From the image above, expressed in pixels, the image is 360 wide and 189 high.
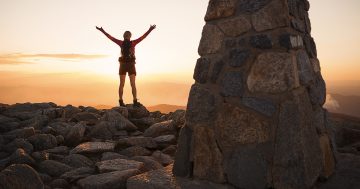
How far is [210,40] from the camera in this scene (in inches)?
146

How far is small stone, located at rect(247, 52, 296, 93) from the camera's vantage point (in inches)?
126

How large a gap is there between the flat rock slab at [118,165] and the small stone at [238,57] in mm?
1970

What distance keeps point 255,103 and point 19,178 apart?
2770 millimetres

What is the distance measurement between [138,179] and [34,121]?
430 cm

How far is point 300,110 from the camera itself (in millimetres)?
3254

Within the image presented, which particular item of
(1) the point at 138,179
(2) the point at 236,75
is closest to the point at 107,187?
(1) the point at 138,179

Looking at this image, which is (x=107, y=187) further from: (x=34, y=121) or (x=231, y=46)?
(x=34, y=121)

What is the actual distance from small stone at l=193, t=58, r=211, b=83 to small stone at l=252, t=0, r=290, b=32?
66 cm

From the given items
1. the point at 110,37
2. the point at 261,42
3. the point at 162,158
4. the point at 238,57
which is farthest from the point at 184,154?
the point at 110,37

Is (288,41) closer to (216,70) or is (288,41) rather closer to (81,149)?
(216,70)

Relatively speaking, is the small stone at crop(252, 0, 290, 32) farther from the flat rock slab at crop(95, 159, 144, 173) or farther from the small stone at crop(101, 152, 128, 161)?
the small stone at crop(101, 152, 128, 161)

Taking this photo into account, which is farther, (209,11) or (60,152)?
(60,152)

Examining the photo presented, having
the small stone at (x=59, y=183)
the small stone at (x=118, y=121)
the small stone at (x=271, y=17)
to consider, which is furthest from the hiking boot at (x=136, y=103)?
the small stone at (x=271, y=17)

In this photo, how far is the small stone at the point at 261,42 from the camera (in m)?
3.29
